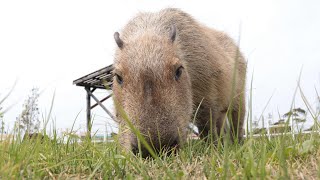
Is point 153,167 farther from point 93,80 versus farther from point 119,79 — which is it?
point 93,80

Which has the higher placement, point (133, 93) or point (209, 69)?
point (209, 69)

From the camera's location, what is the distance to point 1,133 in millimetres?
2865

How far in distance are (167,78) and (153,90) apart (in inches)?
11.6

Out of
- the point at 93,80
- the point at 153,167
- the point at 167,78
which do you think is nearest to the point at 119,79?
the point at 167,78

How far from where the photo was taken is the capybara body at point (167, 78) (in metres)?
3.09

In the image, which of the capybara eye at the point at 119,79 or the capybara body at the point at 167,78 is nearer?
the capybara body at the point at 167,78

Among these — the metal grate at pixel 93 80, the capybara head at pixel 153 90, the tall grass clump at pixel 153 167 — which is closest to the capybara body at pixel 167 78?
the capybara head at pixel 153 90

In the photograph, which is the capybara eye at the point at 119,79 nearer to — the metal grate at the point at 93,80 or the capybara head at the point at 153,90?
the capybara head at the point at 153,90

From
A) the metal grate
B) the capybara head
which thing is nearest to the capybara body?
the capybara head

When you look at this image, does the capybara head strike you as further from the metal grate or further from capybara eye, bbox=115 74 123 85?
the metal grate

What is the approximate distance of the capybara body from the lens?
121 inches

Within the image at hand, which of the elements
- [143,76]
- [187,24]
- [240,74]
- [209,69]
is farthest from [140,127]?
[240,74]

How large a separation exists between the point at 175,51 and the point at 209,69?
88cm

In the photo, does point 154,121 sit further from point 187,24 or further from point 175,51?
point 187,24
